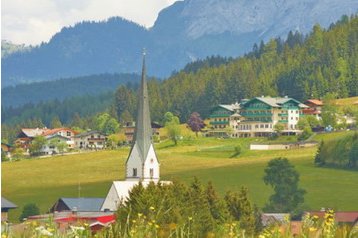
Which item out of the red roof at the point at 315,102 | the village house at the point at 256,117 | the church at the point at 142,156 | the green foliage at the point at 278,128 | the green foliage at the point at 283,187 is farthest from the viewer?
the red roof at the point at 315,102

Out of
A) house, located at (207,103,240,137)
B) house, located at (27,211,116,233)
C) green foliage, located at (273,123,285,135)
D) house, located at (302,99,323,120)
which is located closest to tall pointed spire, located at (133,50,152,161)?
house, located at (27,211,116,233)

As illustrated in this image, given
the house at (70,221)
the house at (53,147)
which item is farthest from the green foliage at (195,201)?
the house at (53,147)

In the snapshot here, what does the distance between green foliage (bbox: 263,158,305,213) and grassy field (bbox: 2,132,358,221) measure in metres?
1.07

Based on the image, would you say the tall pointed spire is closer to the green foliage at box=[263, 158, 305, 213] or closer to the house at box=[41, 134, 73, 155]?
the green foliage at box=[263, 158, 305, 213]

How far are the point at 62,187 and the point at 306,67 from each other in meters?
88.7

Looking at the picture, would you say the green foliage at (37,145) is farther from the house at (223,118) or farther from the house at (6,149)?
the house at (223,118)

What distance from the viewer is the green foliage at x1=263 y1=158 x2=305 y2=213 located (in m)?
93.9

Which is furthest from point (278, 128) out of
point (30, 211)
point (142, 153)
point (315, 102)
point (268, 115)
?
point (30, 211)

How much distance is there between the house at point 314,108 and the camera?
176837 mm

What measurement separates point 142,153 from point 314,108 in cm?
9553

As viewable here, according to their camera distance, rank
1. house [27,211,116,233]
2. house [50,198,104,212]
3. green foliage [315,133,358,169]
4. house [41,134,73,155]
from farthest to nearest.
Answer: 1. house [41,134,73,155]
2. green foliage [315,133,358,169]
3. house [50,198,104,212]
4. house [27,211,116,233]

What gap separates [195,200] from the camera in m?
48.8

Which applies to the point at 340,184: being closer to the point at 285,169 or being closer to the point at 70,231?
the point at 285,169

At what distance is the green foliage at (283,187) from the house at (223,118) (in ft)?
241
